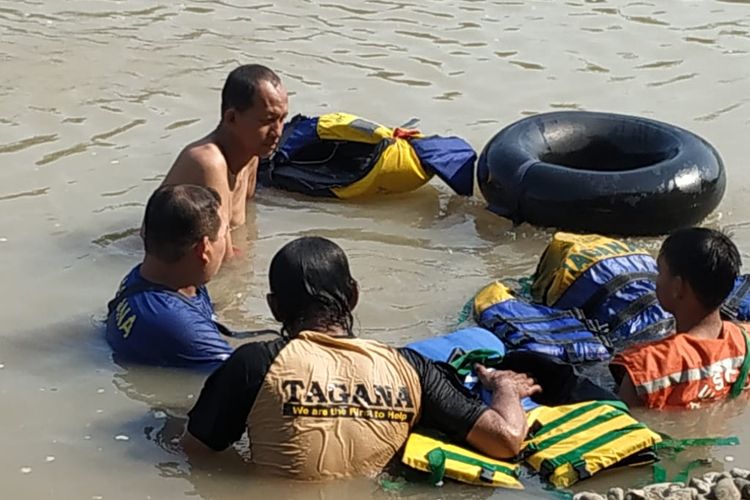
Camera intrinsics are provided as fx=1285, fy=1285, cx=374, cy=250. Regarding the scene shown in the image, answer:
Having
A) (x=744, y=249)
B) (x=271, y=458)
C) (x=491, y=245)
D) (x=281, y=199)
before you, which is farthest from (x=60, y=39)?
(x=271, y=458)

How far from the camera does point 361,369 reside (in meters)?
4.21

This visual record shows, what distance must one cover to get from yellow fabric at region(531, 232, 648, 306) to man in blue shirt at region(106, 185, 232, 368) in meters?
1.53

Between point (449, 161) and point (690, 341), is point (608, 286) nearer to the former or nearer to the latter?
point (690, 341)

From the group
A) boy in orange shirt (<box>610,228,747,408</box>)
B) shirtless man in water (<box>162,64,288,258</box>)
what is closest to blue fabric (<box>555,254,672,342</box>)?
boy in orange shirt (<box>610,228,747,408</box>)

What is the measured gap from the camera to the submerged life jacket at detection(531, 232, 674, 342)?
5.46m

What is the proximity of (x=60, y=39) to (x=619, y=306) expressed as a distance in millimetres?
6489

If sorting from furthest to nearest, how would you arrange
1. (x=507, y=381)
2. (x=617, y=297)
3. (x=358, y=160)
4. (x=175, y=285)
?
(x=358, y=160) → (x=617, y=297) → (x=175, y=285) → (x=507, y=381)

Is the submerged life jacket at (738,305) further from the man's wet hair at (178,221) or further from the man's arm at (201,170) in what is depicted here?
the man's arm at (201,170)

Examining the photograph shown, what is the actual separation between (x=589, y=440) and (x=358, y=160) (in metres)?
3.57

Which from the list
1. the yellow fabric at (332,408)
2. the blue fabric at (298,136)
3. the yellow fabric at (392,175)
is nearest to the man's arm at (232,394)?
the yellow fabric at (332,408)

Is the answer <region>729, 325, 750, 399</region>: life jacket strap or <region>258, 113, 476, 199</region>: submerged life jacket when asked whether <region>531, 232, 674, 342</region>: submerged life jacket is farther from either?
<region>258, 113, 476, 199</region>: submerged life jacket

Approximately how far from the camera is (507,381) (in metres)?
4.64

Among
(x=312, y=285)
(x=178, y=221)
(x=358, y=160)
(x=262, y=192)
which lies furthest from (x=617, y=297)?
(x=262, y=192)

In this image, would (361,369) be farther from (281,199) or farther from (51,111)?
(51,111)
